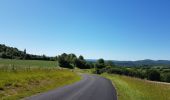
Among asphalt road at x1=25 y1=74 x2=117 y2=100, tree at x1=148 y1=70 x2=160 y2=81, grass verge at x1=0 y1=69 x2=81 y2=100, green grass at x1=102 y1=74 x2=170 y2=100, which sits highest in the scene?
grass verge at x1=0 y1=69 x2=81 y2=100

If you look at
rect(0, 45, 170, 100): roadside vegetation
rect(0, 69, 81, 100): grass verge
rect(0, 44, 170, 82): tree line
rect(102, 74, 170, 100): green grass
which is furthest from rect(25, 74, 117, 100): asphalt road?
rect(0, 44, 170, 82): tree line

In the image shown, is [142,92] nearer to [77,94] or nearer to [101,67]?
[77,94]

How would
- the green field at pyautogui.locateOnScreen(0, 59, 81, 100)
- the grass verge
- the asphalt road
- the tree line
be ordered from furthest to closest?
the tree line, the green field at pyautogui.locateOnScreen(0, 59, 81, 100), the grass verge, the asphalt road

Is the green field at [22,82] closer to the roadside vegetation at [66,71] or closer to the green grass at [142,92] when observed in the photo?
the roadside vegetation at [66,71]

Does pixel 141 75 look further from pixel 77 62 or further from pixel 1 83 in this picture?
pixel 1 83

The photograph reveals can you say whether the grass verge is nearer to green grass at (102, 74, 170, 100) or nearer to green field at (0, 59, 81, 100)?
green field at (0, 59, 81, 100)

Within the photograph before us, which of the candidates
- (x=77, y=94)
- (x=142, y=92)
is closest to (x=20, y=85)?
(x=77, y=94)

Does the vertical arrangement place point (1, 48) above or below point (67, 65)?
above

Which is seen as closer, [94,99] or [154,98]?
[94,99]

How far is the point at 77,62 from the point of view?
174625mm

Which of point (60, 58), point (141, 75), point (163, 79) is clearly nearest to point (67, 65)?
point (60, 58)

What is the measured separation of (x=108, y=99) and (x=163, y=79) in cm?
11859

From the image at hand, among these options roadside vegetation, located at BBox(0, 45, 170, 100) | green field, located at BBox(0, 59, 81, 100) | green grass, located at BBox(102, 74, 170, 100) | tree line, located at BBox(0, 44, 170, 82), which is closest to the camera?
green field, located at BBox(0, 59, 81, 100)

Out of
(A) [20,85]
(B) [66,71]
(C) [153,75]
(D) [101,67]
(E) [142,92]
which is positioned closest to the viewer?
(A) [20,85]
